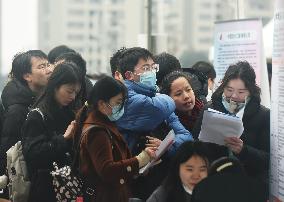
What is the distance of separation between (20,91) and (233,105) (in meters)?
1.62

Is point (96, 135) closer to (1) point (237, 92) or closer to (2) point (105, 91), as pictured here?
(2) point (105, 91)

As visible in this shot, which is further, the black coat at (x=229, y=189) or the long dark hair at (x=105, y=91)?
the long dark hair at (x=105, y=91)

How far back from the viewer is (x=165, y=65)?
480cm

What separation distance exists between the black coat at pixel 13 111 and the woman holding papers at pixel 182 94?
1.04m

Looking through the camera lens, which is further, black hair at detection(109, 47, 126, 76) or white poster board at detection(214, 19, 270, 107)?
white poster board at detection(214, 19, 270, 107)

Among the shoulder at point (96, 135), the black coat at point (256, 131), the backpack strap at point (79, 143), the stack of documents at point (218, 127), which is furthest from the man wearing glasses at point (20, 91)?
the black coat at point (256, 131)

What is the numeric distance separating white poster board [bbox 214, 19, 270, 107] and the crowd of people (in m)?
1.59

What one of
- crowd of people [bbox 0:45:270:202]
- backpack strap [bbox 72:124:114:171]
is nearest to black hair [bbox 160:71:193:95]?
crowd of people [bbox 0:45:270:202]

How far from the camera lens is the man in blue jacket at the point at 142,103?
12.9 ft

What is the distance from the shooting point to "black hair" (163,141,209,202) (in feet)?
11.5

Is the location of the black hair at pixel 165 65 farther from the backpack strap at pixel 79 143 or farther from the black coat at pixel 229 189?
the black coat at pixel 229 189

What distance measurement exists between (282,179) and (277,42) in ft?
2.76

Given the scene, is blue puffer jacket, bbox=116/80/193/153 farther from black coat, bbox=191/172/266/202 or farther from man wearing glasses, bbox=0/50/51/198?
black coat, bbox=191/172/266/202

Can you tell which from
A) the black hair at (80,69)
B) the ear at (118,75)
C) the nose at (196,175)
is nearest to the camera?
the nose at (196,175)
